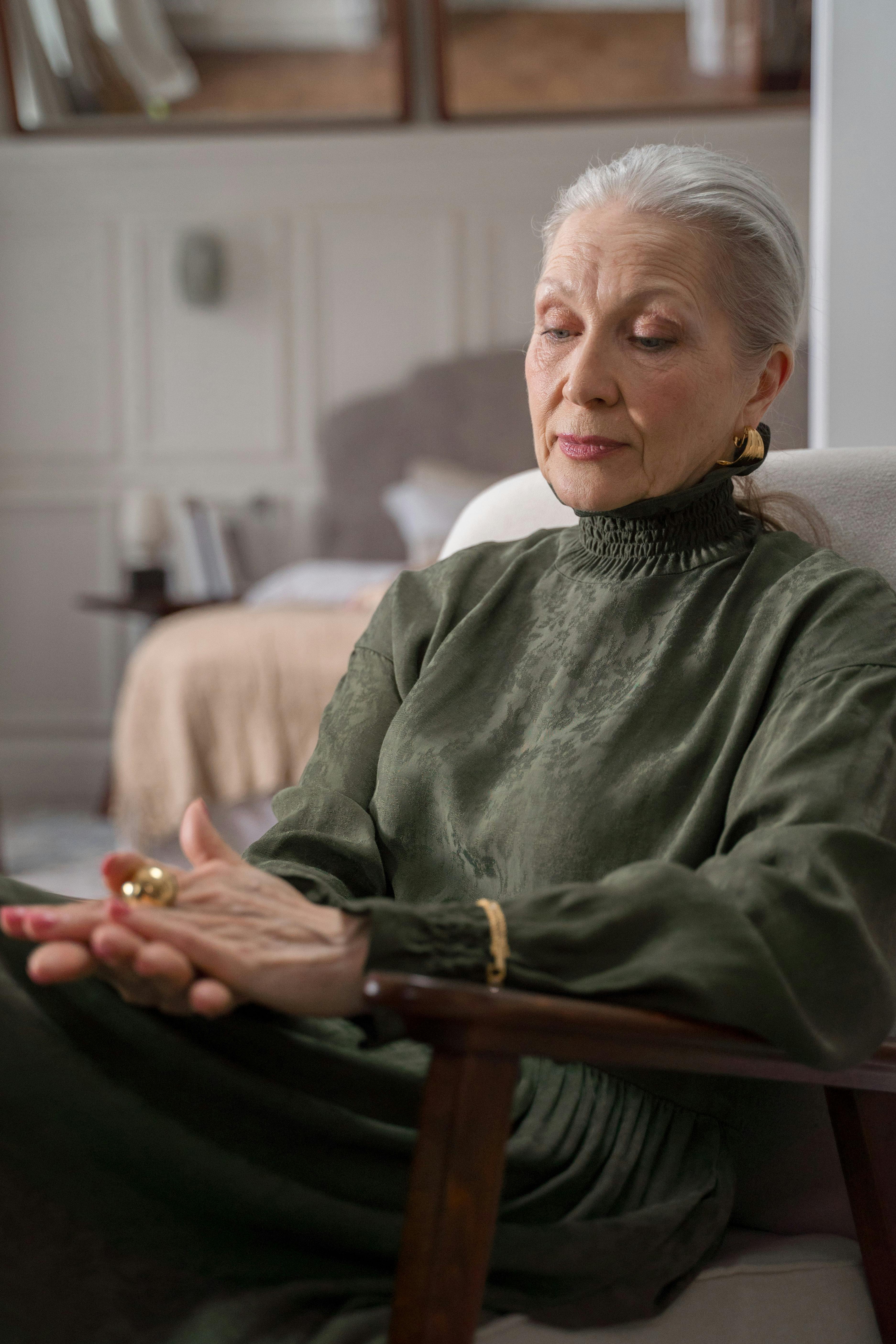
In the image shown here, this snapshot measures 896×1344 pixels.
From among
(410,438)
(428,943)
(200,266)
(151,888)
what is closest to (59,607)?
(200,266)

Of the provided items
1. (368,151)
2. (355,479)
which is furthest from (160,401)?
(368,151)

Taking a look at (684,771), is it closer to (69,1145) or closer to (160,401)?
(69,1145)

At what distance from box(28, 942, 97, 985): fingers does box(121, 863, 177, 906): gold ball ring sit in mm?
57

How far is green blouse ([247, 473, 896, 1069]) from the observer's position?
877 mm

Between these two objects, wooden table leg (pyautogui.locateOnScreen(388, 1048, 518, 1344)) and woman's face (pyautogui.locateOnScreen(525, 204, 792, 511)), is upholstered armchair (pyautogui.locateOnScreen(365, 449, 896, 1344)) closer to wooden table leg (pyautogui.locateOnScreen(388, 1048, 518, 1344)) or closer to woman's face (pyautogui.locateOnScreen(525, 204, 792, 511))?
wooden table leg (pyautogui.locateOnScreen(388, 1048, 518, 1344))

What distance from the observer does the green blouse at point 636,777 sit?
2.88ft

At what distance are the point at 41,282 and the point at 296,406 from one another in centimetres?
123

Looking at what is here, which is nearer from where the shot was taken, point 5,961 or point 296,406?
point 5,961

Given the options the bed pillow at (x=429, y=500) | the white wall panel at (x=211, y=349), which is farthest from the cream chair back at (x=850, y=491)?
the white wall panel at (x=211, y=349)

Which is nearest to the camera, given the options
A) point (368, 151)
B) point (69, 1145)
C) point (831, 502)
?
point (69, 1145)

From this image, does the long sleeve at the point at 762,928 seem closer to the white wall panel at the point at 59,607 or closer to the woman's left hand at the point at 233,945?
the woman's left hand at the point at 233,945

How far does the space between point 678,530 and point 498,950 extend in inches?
23.7

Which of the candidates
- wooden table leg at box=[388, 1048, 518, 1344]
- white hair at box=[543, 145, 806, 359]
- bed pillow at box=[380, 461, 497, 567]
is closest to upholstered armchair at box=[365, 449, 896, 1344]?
wooden table leg at box=[388, 1048, 518, 1344]

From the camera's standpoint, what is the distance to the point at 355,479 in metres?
5.46
